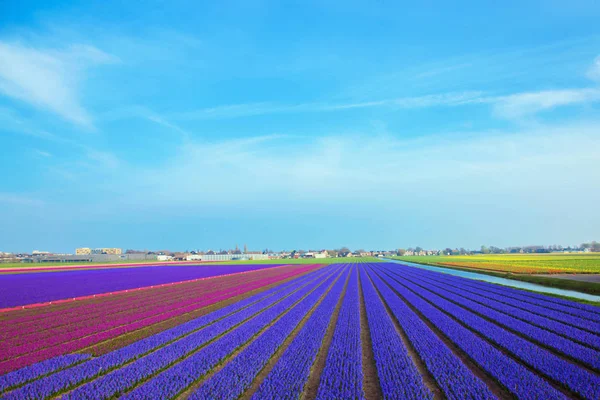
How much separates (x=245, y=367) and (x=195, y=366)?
126 centimetres

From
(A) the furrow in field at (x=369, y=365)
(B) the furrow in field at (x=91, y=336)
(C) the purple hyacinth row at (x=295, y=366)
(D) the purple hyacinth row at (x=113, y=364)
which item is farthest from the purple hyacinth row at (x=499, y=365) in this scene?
(B) the furrow in field at (x=91, y=336)

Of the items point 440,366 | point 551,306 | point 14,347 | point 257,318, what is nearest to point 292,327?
point 257,318

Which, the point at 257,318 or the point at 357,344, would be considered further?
the point at 257,318

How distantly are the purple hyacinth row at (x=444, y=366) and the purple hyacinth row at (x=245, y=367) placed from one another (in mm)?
4080

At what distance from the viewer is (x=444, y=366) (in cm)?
913

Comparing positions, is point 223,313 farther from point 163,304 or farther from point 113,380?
point 113,380

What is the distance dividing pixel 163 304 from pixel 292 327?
10.3m

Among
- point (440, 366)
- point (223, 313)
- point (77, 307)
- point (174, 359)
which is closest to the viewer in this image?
point (440, 366)

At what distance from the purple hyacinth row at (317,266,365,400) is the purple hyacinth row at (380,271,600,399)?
414cm

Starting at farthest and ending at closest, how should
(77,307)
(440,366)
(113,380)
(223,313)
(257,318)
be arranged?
(77,307)
(223,313)
(257,318)
(440,366)
(113,380)

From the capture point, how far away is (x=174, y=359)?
10.1 m

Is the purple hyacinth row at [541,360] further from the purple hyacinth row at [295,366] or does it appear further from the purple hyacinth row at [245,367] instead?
the purple hyacinth row at [245,367]

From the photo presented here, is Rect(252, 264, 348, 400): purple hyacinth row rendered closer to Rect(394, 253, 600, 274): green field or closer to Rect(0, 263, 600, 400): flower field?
Rect(0, 263, 600, 400): flower field

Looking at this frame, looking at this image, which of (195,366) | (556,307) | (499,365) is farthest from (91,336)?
(556,307)
